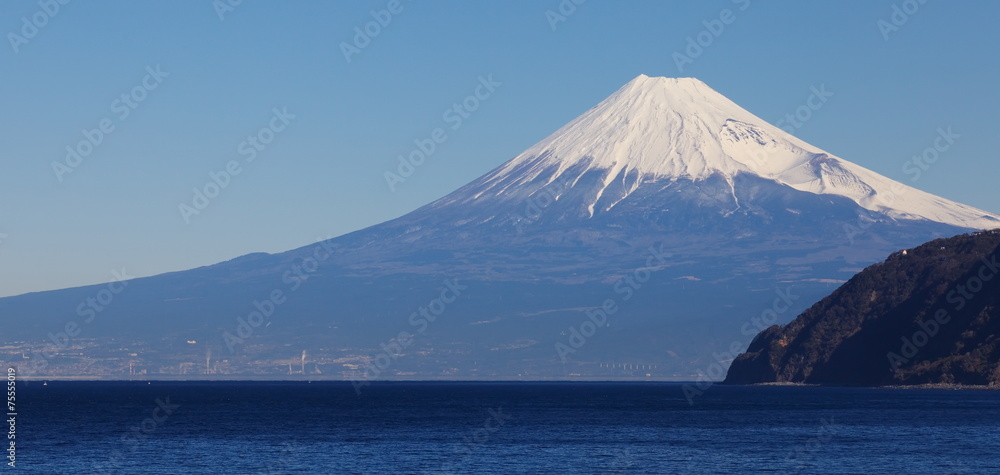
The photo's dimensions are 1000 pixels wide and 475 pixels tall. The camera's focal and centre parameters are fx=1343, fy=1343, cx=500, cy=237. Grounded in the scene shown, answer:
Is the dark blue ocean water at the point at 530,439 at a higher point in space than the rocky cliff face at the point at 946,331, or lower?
lower

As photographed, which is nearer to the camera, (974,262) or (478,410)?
(478,410)

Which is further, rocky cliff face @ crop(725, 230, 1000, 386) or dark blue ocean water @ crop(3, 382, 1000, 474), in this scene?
rocky cliff face @ crop(725, 230, 1000, 386)

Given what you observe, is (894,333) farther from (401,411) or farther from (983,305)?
(401,411)

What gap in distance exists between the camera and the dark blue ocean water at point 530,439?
82.1m

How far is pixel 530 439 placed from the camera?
102500mm

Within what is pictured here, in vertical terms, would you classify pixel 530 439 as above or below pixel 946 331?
below

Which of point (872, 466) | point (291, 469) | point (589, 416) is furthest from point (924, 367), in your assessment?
point (291, 469)

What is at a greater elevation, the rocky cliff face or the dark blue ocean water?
the rocky cliff face

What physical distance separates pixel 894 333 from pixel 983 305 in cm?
2266

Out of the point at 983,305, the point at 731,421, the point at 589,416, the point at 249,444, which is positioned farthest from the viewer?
the point at 983,305

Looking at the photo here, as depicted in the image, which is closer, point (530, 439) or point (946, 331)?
point (530, 439)

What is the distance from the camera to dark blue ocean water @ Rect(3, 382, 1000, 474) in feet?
270

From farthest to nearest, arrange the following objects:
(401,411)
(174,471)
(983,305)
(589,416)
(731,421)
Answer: (983,305) → (401,411) → (589,416) → (731,421) → (174,471)

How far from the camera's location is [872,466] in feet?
266
